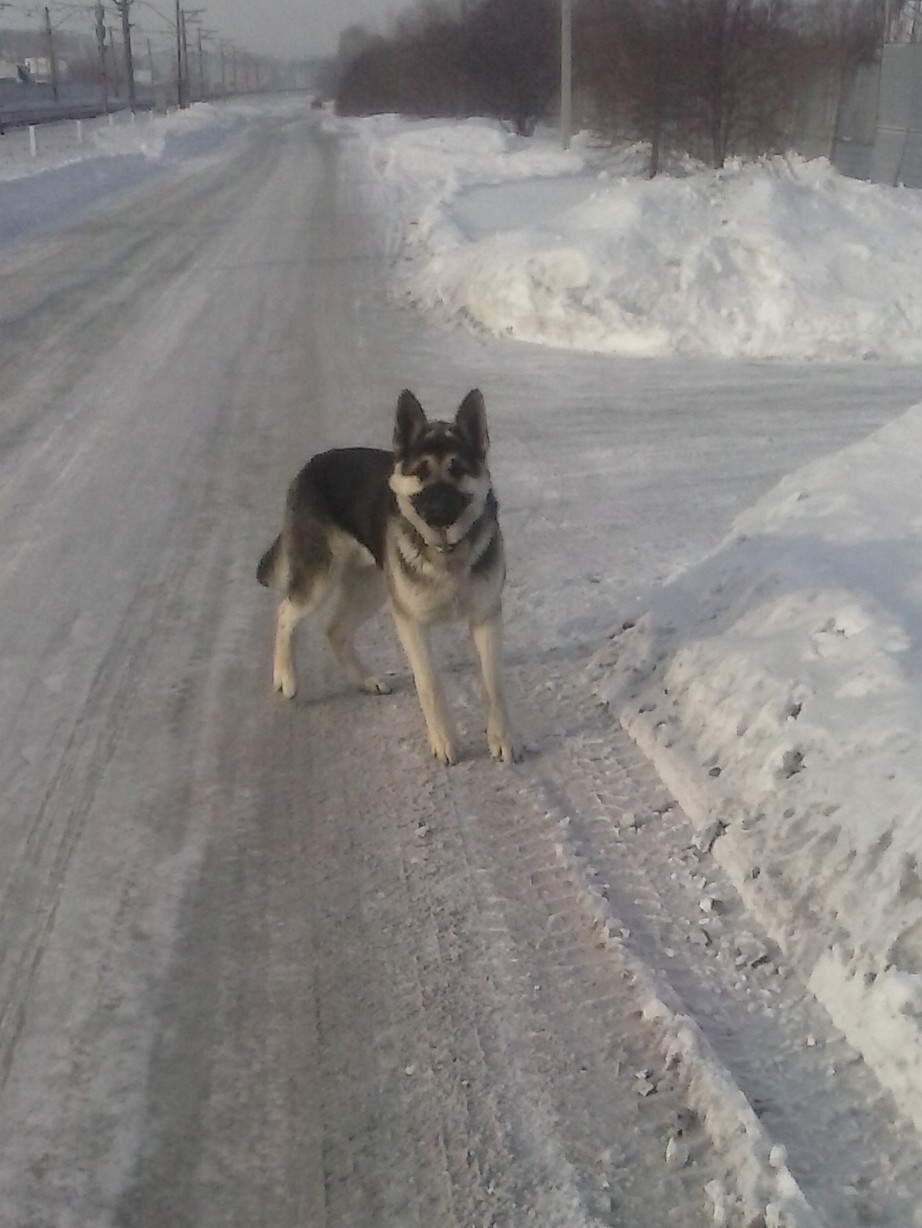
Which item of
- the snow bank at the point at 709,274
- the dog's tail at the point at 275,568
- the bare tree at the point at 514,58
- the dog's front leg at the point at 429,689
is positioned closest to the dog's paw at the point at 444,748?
the dog's front leg at the point at 429,689

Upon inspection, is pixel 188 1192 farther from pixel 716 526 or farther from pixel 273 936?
pixel 716 526

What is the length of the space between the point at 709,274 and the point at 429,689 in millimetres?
9712

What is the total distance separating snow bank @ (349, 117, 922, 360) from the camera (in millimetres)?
12320

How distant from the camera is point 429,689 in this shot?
454cm

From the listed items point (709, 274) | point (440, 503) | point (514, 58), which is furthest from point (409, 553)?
point (514, 58)

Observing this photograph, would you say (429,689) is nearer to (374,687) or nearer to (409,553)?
(409,553)

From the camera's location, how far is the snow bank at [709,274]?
12320 millimetres

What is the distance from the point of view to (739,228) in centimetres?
1346

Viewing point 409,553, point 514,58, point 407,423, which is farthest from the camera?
point 514,58

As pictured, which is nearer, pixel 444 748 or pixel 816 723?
pixel 816 723

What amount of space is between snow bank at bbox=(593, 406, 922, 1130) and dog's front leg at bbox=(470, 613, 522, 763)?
0.51 meters

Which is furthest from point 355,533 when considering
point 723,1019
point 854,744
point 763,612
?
point 723,1019

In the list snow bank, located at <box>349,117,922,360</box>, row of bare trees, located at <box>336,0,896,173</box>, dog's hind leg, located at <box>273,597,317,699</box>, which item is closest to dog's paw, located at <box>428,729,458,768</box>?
dog's hind leg, located at <box>273,597,317,699</box>

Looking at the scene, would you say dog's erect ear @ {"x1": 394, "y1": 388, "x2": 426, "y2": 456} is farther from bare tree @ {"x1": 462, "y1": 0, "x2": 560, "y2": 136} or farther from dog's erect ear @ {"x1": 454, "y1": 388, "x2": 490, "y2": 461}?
bare tree @ {"x1": 462, "y1": 0, "x2": 560, "y2": 136}
